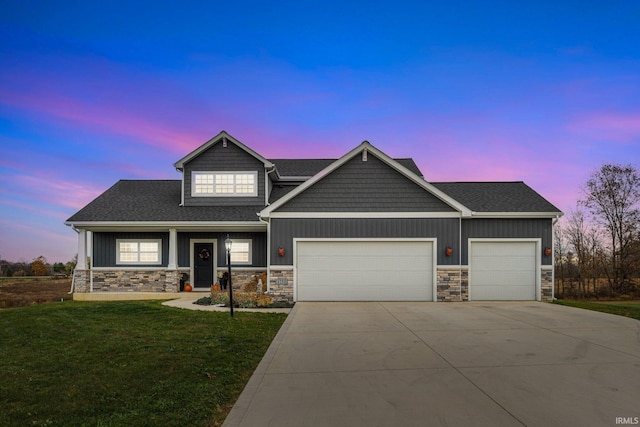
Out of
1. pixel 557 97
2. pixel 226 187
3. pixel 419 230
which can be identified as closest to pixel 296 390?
pixel 419 230

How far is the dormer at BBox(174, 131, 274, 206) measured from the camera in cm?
1767

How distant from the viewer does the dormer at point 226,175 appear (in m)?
17.7

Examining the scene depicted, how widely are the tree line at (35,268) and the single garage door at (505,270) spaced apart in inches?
1563

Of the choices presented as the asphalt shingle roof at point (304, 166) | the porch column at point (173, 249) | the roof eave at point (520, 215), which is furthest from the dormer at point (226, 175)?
the roof eave at point (520, 215)

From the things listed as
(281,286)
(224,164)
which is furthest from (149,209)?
(281,286)

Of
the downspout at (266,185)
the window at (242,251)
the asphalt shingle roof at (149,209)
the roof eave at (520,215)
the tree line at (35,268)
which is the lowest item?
the tree line at (35,268)

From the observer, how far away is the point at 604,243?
975 inches

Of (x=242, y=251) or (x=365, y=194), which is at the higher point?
(x=365, y=194)

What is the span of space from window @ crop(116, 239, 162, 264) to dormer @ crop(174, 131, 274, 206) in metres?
2.64

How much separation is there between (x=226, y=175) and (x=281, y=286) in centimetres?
684

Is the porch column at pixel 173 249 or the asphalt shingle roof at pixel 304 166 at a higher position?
the asphalt shingle roof at pixel 304 166

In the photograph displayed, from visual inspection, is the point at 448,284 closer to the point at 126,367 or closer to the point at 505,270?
the point at 505,270

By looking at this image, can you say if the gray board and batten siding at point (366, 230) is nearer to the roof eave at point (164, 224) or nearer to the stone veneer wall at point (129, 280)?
the roof eave at point (164, 224)

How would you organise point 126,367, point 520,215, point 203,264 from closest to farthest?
point 126,367, point 520,215, point 203,264
